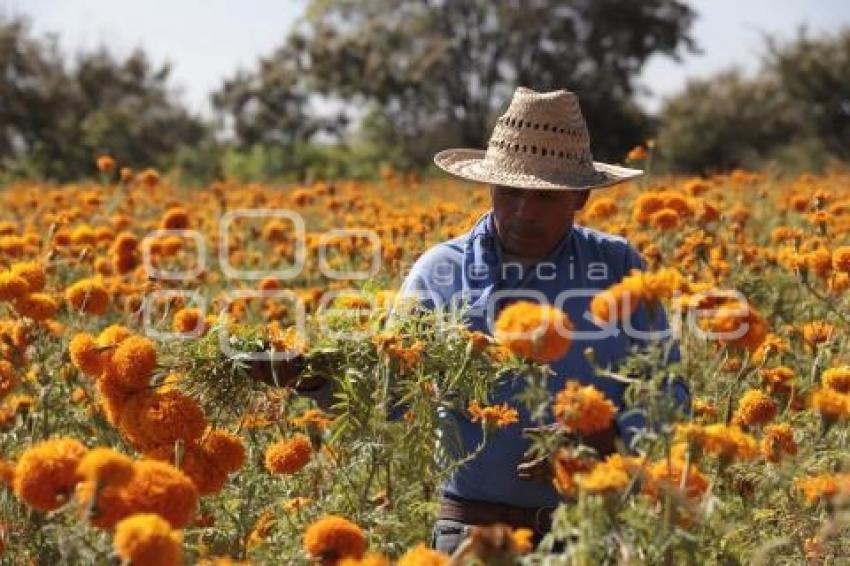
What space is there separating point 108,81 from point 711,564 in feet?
76.2

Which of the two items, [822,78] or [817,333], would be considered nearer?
[817,333]

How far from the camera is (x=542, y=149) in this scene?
300 centimetres

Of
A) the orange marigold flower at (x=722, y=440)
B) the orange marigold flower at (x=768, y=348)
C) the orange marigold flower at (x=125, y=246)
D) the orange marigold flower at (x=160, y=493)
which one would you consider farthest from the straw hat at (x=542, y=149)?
the orange marigold flower at (x=125, y=246)

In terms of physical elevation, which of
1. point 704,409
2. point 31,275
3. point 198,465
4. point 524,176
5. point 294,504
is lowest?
point 294,504

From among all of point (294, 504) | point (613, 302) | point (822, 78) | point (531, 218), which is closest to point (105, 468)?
point (613, 302)

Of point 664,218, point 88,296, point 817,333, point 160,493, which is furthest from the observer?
point 664,218

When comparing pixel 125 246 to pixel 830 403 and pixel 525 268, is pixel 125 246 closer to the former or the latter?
pixel 525 268

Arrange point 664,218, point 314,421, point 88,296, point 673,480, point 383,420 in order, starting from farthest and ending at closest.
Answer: point 664,218
point 88,296
point 314,421
point 383,420
point 673,480

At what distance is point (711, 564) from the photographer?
94.8 inches

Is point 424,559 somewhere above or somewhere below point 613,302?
below

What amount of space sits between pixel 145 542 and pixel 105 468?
13cm

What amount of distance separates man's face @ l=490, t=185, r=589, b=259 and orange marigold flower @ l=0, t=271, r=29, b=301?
1.22m

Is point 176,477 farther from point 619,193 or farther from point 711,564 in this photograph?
point 619,193

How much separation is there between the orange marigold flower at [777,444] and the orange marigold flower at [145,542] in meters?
1.40
